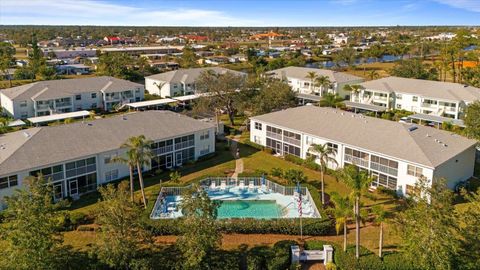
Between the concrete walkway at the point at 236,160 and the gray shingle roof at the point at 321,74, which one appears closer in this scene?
the concrete walkway at the point at 236,160

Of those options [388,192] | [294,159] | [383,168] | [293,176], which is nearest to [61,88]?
[294,159]

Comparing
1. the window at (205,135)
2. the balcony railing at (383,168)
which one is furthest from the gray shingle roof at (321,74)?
the balcony railing at (383,168)

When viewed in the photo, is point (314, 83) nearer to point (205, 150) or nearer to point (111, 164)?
point (205, 150)

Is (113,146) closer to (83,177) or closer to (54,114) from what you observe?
(83,177)

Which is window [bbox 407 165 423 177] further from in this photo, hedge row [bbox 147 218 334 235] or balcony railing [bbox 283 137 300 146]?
balcony railing [bbox 283 137 300 146]

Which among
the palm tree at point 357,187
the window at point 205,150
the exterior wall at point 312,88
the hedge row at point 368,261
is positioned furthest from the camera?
the exterior wall at point 312,88

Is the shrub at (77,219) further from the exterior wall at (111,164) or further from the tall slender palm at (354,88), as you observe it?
the tall slender palm at (354,88)
